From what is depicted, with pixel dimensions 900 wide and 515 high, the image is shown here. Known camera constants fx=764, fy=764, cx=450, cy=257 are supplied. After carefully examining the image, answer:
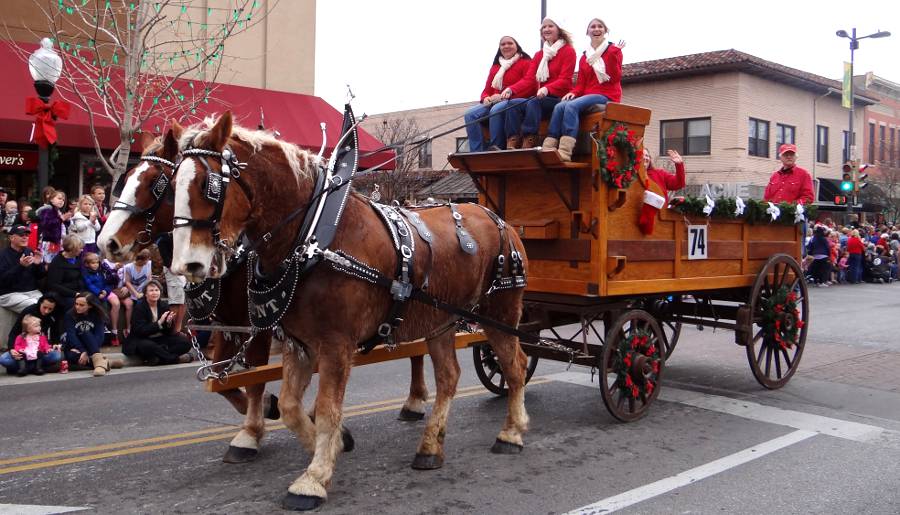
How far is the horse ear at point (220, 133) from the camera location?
164 inches

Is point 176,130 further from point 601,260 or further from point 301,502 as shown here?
point 601,260

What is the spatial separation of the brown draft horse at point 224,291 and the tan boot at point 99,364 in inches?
175

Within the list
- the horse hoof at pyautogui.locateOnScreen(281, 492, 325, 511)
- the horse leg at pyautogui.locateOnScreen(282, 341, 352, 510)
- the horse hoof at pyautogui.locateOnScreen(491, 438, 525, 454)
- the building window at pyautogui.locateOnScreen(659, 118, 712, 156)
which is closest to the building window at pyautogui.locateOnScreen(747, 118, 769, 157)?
the building window at pyautogui.locateOnScreen(659, 118, 712, 156)

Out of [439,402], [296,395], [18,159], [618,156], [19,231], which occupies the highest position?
[18,159]

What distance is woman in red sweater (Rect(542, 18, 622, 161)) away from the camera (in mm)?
6410

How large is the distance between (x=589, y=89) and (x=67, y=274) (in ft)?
24.1

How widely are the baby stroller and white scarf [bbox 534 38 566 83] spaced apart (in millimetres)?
23729

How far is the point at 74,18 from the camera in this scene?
15.5 m

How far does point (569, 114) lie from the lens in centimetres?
641

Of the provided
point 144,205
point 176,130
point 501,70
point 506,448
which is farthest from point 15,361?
point 501,70

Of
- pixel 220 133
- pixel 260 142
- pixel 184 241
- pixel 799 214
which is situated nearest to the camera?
pixel 184 241

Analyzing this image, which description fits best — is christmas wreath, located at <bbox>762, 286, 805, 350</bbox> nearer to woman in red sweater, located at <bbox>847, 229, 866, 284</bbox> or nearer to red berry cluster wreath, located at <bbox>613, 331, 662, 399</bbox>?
red berry cluster wreath, located at <bbox>613, 331, 662, 399</bbox>

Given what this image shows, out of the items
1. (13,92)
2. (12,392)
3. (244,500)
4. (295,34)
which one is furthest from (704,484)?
(295,34)

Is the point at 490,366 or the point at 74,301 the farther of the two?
the point at 74,301
